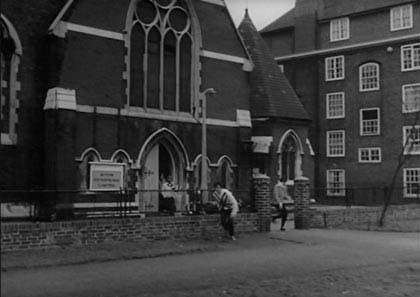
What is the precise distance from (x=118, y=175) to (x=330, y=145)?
28267mm

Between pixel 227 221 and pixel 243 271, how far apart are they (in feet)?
18.5

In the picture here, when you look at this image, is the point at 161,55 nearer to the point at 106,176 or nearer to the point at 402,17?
the point at 106,176

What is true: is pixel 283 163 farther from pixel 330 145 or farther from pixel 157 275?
pixel 157 275

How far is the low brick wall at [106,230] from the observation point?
14445 mm

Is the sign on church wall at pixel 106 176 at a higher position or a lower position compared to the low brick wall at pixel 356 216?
higher

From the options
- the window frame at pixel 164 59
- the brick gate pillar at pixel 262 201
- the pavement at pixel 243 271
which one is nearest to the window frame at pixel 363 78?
the window frame at pixel 164 59

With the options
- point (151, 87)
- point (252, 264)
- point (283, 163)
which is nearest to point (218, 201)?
point (252, 264)

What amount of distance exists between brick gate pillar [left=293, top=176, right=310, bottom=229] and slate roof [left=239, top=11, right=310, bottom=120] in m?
7.60

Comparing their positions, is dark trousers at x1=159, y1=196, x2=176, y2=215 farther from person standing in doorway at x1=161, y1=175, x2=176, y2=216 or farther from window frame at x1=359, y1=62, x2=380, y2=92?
window frame at x1=359, y1=62, x2=380, y2=92

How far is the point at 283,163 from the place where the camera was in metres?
31.6

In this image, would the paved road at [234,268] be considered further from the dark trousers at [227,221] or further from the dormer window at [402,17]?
the dormer window at [402,17]

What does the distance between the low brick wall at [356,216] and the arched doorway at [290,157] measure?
16.4 ft

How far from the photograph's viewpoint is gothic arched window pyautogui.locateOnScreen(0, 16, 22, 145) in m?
19.5

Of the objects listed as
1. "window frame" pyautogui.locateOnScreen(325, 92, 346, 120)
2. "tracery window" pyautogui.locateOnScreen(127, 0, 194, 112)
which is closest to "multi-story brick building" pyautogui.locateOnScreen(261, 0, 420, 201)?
"window frame" pyautogui.locateOnScreen(325, 92, 346, 120)
